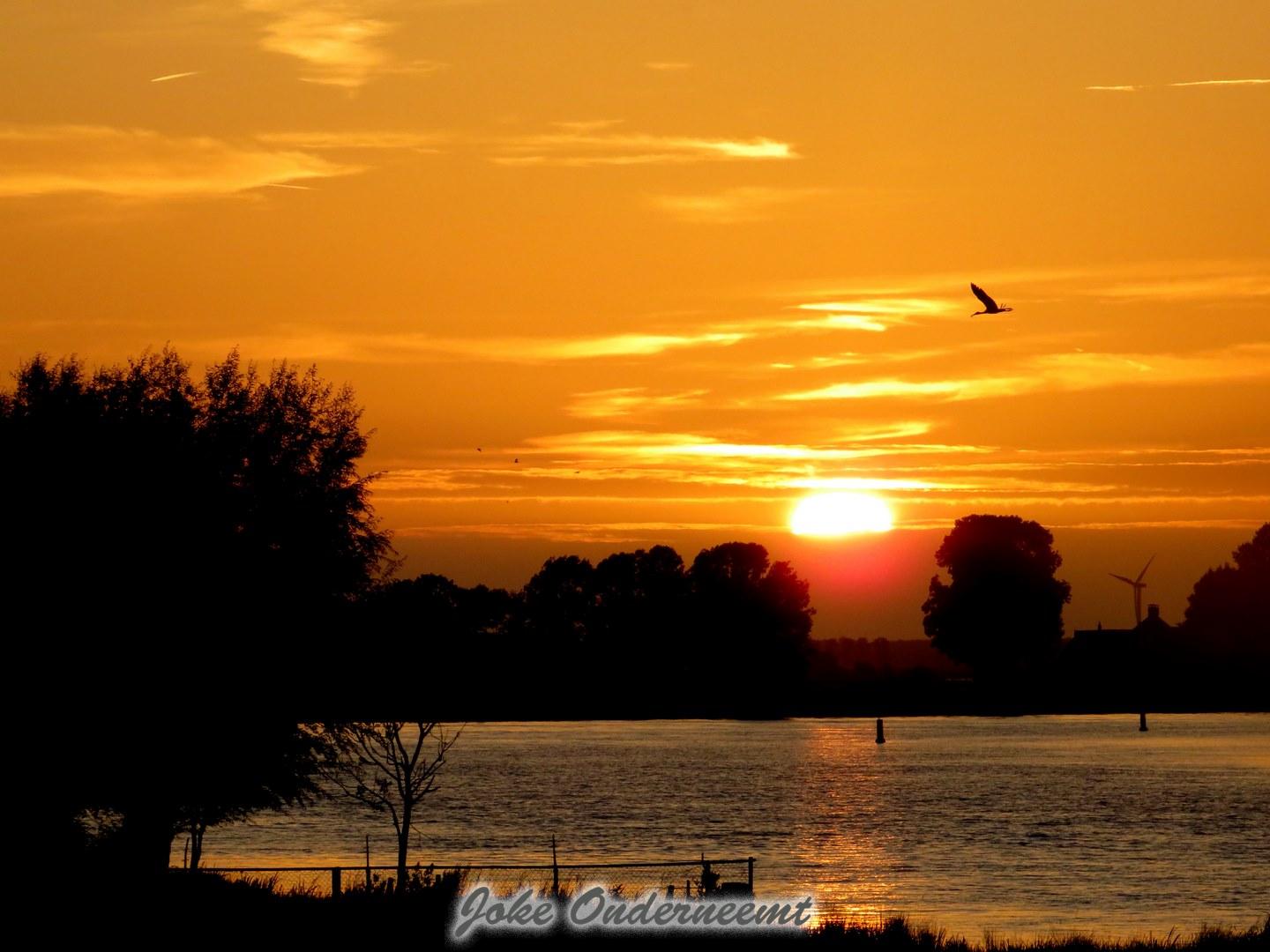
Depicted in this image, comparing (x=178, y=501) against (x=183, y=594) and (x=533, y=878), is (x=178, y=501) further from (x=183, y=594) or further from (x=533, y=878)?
(x=533, y=878)

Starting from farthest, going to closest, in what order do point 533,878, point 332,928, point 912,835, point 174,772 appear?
1. point 912,835
2. point 533,878
3. point 174,772
4. point 332,928

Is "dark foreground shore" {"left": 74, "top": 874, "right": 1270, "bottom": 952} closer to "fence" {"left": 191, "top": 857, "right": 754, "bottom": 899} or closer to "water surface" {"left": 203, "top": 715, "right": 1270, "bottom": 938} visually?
"fence" {"left": 191, "top": 857, "right": 754, "bottom": 899}

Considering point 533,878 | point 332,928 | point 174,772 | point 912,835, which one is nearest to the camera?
point 332,928

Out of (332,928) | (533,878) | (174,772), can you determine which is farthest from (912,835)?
(332,928)

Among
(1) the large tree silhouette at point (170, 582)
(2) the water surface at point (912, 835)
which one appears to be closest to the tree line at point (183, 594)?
(1) the large tree silhouette at point (170, 582)

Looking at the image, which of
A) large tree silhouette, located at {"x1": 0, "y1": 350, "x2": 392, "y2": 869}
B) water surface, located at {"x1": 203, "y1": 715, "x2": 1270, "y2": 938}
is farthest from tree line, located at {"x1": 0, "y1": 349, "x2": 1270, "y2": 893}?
water surface, located at {"x1": 203, "y1": 715, "x2": 1270, "y2": 938}

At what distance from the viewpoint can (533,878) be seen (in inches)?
2594

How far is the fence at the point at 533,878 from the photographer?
141 feet

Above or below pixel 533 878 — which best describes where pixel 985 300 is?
above

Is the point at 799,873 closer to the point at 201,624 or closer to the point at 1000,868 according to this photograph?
the point at 1000,868

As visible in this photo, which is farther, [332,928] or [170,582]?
[170,582]

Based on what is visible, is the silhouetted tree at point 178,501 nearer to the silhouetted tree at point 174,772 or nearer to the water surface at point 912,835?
the silhouetted tree at point 174,772

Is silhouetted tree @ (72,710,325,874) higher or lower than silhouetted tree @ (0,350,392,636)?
lower

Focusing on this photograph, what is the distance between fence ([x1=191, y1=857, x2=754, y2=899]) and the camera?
43.1m
